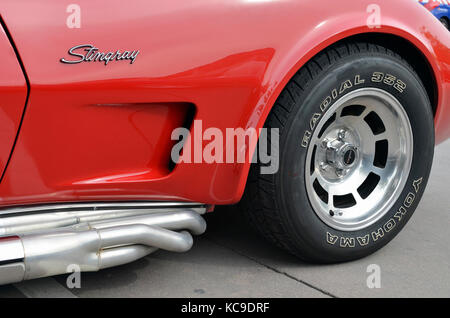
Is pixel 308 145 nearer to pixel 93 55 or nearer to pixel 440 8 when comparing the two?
pixel 93 55

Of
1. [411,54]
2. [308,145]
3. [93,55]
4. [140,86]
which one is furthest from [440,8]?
[93,55]

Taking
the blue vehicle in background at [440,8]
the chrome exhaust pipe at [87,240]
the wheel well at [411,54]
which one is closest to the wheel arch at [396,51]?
the wheel well at [411,54]

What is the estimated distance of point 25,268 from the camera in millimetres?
1773

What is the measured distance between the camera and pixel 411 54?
8.00ft

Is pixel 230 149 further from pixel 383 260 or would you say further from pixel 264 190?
pixel 383 260

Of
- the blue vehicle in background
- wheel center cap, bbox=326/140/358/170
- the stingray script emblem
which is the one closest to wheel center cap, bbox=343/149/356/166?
wheel center cap, bbox=326/140/358/170

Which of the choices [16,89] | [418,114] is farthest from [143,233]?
[418,114]

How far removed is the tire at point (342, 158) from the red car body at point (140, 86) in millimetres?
103

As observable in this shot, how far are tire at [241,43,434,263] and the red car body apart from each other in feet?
0.34

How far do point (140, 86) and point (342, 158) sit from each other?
0.98 m

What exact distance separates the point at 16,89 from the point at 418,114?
1566 mm

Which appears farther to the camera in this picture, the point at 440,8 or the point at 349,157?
the point at 440,8

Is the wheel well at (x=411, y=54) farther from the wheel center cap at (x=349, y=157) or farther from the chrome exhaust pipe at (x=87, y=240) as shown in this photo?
the chrome exhaust pipe at (x=87, y=240)

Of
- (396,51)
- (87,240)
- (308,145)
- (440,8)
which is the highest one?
(440,8)
